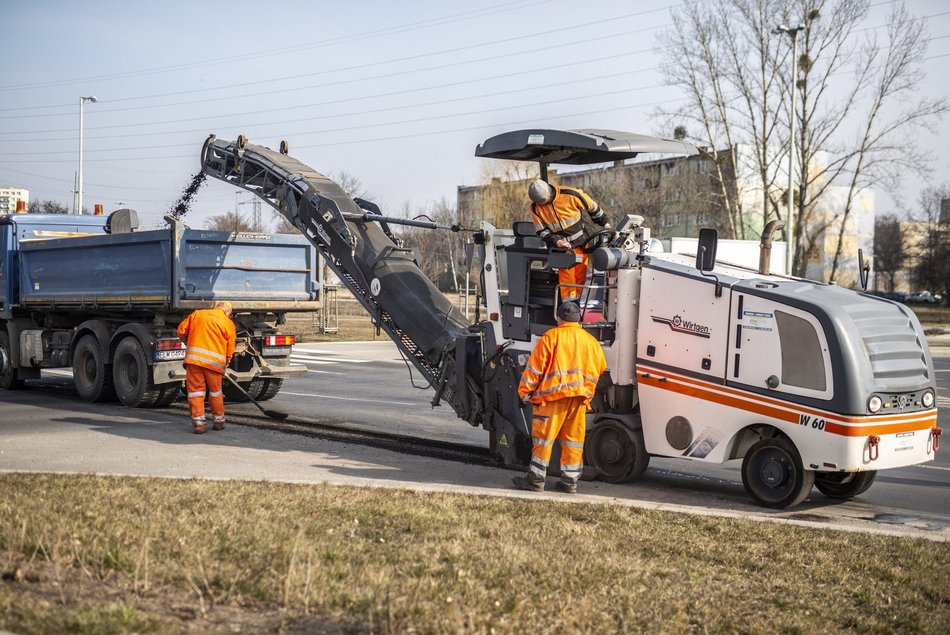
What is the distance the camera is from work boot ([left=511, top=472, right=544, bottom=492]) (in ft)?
28.2

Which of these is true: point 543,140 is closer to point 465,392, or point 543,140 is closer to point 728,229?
point 465,392

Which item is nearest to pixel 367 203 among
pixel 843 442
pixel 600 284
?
pixel 600 284

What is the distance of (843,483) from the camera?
8797 mm

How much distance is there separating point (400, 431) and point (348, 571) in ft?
22.2

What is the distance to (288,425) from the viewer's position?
12.4 metres

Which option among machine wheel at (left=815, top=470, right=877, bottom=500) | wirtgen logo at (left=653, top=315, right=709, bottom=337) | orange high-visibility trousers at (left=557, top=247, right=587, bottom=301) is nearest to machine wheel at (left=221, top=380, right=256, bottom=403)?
orange high-visibility trousers at (left=557, top=247, right=587, bottom=301)

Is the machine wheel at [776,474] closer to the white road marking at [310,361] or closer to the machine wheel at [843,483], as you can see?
the machine wheel at [843,483]

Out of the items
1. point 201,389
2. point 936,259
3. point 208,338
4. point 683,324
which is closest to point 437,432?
point 201,389

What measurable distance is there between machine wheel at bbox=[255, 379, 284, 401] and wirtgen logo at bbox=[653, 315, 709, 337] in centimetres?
741

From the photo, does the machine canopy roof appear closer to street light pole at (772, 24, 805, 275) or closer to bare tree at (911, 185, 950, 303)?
street light pole at (772, 24, 805, 275)

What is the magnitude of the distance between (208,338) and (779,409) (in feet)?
21.7

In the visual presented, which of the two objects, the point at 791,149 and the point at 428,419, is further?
the point at 791,149

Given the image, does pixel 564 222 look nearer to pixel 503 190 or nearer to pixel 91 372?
pixel 91 372

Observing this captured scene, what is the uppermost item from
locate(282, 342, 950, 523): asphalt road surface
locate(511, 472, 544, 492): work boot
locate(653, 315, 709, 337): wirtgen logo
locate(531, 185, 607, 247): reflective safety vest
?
locate(531, 185, 607, 247): reflective safety vest
